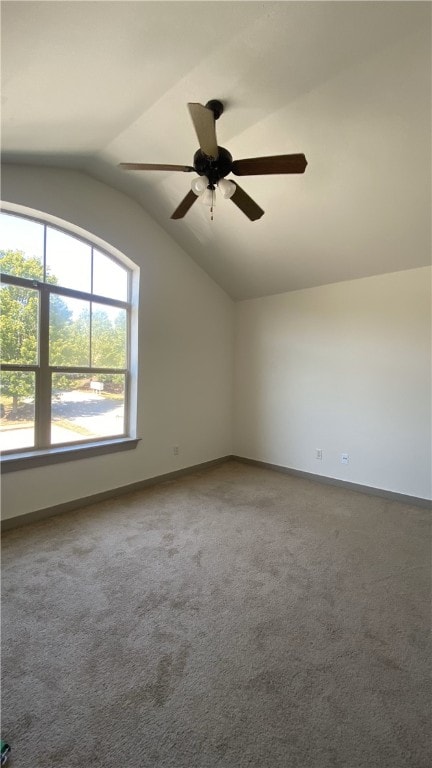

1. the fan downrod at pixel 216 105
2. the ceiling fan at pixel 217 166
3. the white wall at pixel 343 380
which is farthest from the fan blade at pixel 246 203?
the white wall at pixel 343 380

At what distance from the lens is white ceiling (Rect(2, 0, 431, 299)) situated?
1585 mm

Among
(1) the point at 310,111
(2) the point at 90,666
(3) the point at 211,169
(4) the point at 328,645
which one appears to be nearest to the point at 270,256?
(1) the point at 310,111

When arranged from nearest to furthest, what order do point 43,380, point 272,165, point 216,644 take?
point 216,644
point 272,165
point 43,380

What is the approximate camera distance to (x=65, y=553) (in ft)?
7.68

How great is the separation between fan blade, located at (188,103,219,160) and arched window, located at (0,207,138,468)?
1.90m

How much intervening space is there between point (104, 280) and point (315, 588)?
11.1 ft

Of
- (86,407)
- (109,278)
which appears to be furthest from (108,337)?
(86,407)

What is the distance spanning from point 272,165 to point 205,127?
45 cm

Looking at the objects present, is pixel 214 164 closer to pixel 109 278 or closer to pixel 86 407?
pixel 109 278

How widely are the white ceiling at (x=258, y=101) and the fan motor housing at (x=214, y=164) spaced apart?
0.50 m

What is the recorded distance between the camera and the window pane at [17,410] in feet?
9.02

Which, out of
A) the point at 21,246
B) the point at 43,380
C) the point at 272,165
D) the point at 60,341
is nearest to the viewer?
the point at 272,165

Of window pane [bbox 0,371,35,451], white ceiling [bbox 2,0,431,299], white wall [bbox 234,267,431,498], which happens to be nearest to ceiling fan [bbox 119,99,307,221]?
white ceiling [bbox 2,0,431,299]

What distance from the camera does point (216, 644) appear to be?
157 centimetres
